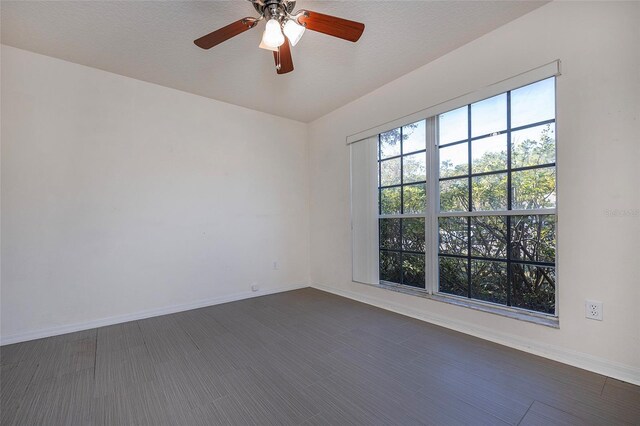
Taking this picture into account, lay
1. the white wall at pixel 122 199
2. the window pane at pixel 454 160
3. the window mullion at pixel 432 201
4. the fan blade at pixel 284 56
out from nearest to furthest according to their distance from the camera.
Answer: the fan blade at pixel 284 56 → the white wall at pixel 122 199 → the window pane at pixel 454 160 → the window mullion at pixel 432 201

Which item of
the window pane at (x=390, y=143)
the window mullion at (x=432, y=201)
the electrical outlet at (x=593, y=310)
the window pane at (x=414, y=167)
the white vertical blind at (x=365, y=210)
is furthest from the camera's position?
the white vertical blind at (x=365, y=210)

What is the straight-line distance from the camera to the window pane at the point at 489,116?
8.08 ft

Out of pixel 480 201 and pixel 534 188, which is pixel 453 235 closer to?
pixel 480 201

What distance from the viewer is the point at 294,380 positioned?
1.90m

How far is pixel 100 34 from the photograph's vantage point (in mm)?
2373

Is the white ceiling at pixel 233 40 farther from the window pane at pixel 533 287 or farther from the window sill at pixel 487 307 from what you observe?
the window sill at pixel 487 307

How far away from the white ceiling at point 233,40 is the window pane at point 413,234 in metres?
1.66

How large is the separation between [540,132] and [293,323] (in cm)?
283

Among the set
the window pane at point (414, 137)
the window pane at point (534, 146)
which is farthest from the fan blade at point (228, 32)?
the window pane at point (534, 146)

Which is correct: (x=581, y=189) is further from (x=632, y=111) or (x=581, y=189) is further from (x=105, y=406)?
(x=105, y=406)

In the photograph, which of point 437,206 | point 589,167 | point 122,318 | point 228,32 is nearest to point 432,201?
point 437,206

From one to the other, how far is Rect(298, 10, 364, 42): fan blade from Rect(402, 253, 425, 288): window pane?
7.56 ft

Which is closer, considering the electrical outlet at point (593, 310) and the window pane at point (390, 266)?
the electrical outlet at point (593, 310)

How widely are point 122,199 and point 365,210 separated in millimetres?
2819
